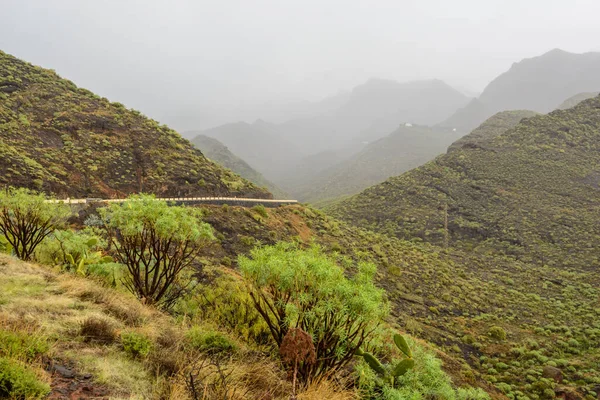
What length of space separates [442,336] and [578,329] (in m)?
9.91

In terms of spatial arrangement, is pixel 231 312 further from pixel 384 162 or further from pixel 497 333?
pixel 384 162

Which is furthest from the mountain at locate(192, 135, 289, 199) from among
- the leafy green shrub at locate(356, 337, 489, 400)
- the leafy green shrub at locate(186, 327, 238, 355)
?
the leafy green shrub at locate(186, 327, 238, 355)

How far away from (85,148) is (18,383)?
103ft

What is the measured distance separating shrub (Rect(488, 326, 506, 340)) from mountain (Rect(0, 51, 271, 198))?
78.9 ft

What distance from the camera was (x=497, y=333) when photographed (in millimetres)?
21031

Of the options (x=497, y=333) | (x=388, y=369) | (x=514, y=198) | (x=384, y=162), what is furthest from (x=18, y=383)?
(x=384, y=162)

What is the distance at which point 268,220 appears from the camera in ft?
93.2

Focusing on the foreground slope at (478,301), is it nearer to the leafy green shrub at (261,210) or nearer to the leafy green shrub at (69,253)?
the leafy green shrub at (261,210)

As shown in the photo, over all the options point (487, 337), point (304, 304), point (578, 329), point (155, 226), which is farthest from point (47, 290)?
point (578, 329)

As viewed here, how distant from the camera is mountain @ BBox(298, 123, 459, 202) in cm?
11749

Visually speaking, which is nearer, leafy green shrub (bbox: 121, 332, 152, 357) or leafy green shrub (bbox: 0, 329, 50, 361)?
leafy green shrub (bbox: 0, 329, 50, 361)

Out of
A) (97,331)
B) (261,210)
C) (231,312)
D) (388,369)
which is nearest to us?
(97,331)

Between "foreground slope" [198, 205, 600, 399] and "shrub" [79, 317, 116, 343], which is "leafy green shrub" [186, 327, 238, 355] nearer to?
"shrub" [79, 317, 116, 343]

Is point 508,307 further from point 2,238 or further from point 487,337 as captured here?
point 2,238
